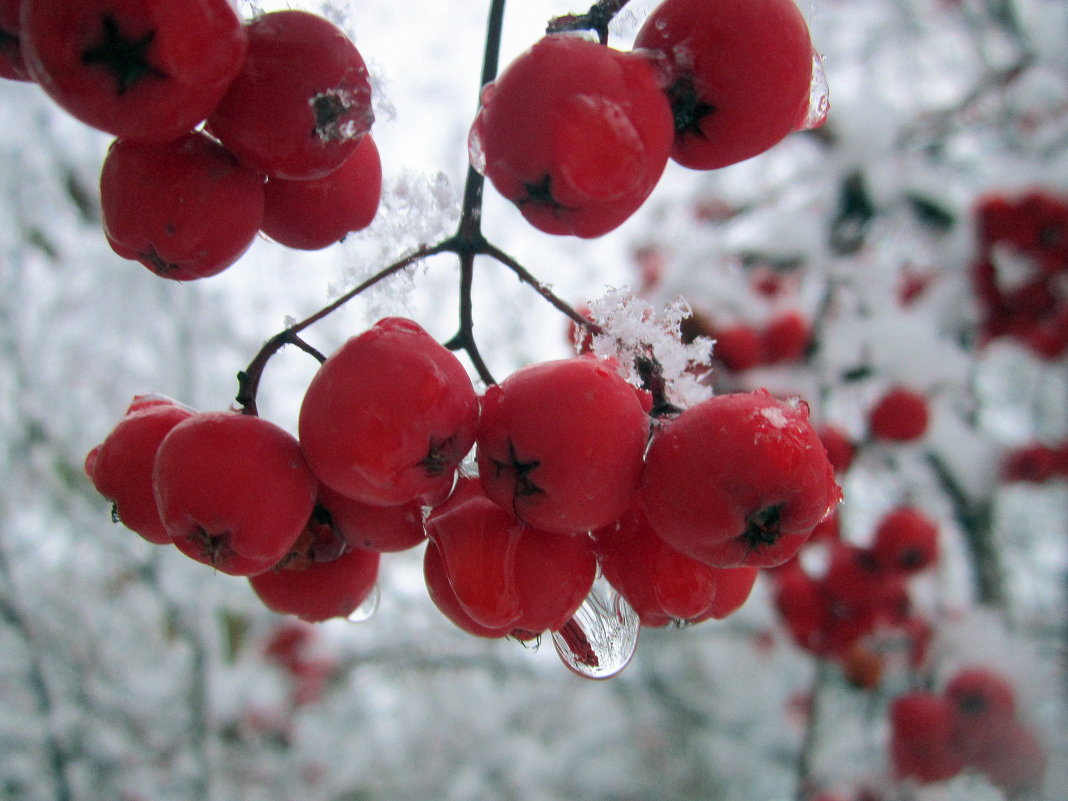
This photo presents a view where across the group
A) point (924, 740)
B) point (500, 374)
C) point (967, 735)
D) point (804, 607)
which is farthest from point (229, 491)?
point (500, 374)

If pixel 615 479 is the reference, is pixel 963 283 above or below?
below

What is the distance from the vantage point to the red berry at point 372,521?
97cm

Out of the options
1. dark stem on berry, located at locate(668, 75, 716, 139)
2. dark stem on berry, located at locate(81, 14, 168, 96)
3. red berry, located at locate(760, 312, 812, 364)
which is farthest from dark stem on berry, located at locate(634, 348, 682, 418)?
red berry, located at locate(760, 312, 812, 364)

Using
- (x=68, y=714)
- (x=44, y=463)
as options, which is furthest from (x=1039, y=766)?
(x=44, y=463)

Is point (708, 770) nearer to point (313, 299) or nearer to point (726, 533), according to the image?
point (313, 299)

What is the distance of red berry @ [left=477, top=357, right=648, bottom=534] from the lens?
2.68 feet

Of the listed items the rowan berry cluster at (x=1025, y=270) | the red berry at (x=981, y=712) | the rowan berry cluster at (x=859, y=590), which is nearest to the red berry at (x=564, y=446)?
the rowan berry cluster at (x=859, y=590)

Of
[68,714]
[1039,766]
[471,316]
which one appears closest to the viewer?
[471,316]

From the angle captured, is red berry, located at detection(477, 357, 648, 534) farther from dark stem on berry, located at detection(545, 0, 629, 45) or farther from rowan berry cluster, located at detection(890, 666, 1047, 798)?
rowan berry cluster, located at detection(890, 666, 1047, 798)

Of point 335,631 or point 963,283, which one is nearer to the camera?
point 963,283

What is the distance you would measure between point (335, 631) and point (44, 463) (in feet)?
11.7

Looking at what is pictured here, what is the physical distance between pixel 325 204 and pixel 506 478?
47 cm

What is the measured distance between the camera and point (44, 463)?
15.3 ft

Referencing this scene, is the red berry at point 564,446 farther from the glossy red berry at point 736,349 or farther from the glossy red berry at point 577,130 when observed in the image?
the glossy red berry at point 736,349
